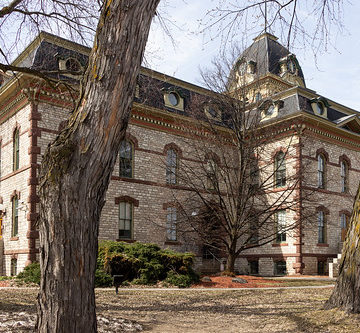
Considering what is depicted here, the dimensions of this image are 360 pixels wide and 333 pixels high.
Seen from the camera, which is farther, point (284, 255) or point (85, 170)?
point (284, 255)

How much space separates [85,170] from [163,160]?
61.3ft

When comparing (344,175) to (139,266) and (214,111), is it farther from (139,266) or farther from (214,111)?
(139,266)

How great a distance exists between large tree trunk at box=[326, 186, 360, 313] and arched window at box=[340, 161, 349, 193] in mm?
20485

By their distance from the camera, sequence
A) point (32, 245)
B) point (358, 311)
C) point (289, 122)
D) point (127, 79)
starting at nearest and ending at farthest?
point (127, 79), point (358, 311), point (32, 245), point (289, 122)

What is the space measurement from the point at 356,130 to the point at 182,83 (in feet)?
38.9

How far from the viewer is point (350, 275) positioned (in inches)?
291

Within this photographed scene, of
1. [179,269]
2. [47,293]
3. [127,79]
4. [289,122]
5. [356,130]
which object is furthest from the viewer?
[356,130]

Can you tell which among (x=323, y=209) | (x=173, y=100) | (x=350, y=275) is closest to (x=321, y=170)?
(x=323, y=209)

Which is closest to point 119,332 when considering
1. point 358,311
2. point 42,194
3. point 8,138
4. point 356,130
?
point 42,194

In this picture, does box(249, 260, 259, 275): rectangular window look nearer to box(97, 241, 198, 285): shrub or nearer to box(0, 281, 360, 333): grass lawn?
box(97, 241, 198, 285): shrub

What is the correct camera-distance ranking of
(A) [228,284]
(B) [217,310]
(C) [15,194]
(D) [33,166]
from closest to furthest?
(B) [217,310]
(A) [228,284]
(D) [33,166]
(C) [15,194]

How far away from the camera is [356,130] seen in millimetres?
28406

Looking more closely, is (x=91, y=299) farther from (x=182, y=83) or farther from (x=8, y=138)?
(x=182, y=83)

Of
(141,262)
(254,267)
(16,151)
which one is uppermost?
(16,151)
